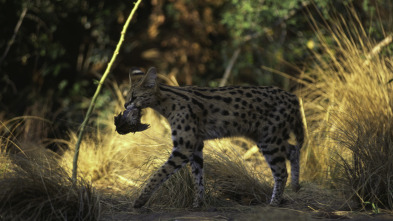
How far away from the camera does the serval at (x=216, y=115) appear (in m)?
6.01

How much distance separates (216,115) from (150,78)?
885mm

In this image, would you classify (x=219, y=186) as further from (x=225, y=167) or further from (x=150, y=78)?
(x=150, y=78)

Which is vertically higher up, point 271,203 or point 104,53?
point 104,53

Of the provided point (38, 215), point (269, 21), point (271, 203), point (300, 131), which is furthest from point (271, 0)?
point (38, 215)

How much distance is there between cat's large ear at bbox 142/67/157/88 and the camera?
6.05m

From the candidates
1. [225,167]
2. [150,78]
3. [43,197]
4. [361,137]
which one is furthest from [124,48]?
[43,197]

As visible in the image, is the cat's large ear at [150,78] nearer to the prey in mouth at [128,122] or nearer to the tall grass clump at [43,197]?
the prey in mouth at [128,122]

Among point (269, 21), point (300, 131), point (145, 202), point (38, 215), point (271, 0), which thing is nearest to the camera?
point (38, 215)

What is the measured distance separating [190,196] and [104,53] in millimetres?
7072

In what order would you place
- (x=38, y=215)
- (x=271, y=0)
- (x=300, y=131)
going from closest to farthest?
(x=38, y=215) < (x=300, y=131) < (x=271, y=0)

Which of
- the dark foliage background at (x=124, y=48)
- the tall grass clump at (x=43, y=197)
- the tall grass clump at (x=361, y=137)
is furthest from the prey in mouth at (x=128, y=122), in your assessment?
the dark foliage background at (x=124, y=48)

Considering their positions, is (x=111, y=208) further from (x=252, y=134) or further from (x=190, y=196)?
(x=252, y=134)

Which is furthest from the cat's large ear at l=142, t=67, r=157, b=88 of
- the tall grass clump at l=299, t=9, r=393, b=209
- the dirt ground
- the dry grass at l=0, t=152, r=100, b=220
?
the tall grass clump at l=299, t=9, r=393, b=209

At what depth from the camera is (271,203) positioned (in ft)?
20.4
